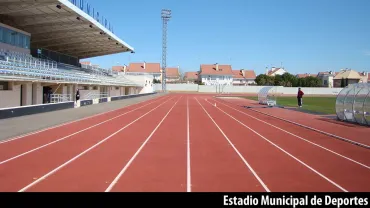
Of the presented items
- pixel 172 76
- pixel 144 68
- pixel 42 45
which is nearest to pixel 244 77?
pixel 172 76

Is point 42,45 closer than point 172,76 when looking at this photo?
Yes

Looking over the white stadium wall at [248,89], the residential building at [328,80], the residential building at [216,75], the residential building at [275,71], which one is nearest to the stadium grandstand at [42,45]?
the white stadium wall at [248,89]

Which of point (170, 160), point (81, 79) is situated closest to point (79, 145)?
point (170, 160)

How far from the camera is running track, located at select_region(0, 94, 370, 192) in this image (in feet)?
20.3

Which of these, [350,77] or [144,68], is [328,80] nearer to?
[350,77]

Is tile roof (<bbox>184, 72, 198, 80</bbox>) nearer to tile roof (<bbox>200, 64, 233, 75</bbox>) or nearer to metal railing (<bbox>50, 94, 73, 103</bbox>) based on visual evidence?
tile roof (<bbox>200, 64, 233, 75</bbox>)

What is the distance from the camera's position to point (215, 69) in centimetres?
10788

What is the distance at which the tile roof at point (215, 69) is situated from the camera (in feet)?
350

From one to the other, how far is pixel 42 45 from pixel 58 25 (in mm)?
8528

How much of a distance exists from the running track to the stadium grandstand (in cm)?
969

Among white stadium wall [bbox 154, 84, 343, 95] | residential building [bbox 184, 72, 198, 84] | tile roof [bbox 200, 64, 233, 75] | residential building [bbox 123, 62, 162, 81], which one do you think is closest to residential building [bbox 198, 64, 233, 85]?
tile roof [bbox 200, 64, 233, 75]

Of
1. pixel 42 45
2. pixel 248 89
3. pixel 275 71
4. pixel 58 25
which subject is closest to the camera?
pixel 58 25

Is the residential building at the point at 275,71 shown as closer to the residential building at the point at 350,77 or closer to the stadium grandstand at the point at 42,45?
the residential building at the point at 350,77
